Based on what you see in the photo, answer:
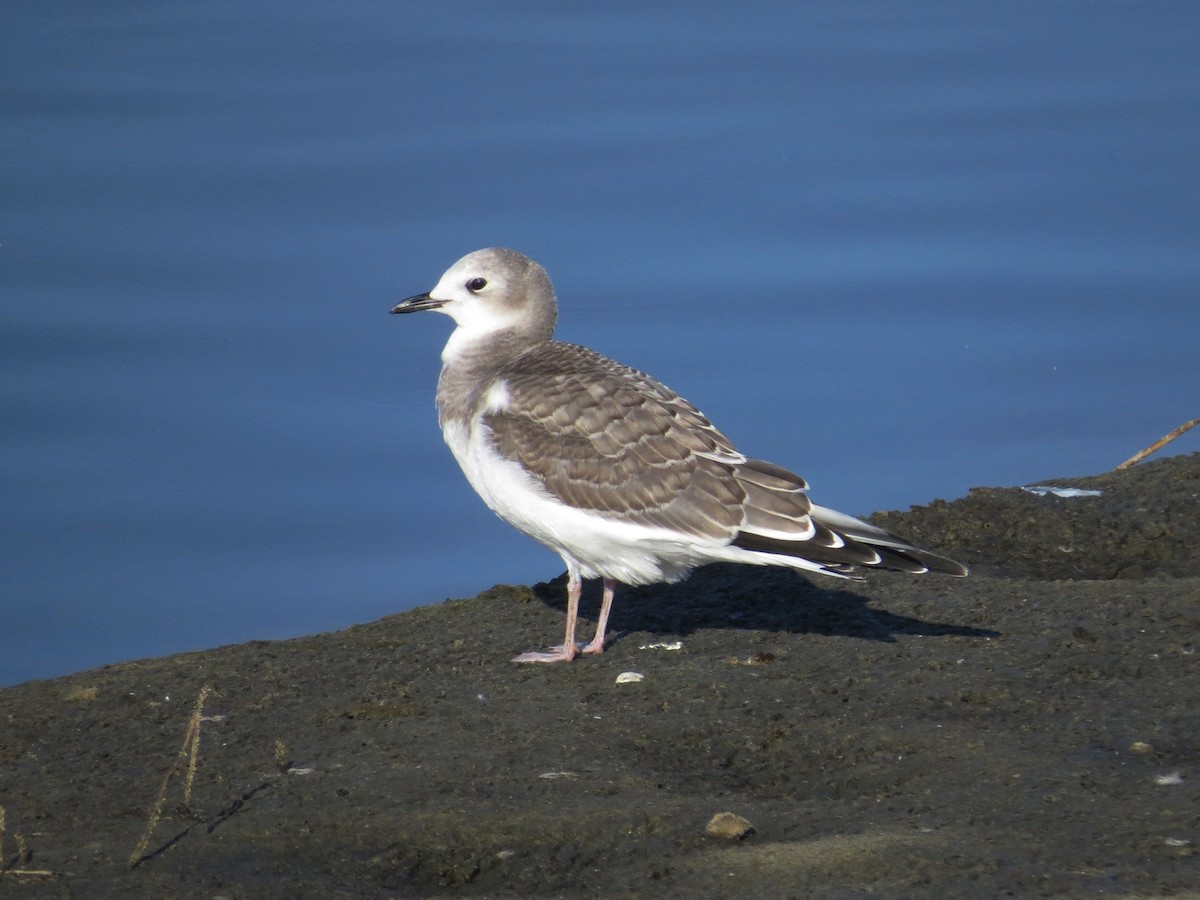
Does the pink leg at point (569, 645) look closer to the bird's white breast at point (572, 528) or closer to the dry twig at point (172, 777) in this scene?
the bird's white breast at point (572, 528)

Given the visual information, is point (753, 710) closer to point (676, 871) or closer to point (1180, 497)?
point (676, 871)

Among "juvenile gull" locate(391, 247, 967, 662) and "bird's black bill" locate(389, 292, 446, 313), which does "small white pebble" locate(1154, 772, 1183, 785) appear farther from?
"bird's black bill" locate(389, 292, 446, 313)

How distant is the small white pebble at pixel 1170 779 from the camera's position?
14.5 feet

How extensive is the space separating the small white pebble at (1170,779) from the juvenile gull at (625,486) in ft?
4.26

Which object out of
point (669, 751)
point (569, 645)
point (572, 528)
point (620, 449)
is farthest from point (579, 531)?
point (669, 751)

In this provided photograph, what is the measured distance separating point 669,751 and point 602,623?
4.43 ft

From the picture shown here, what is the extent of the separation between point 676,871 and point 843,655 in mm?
1982

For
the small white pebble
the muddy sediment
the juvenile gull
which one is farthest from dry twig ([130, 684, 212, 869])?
the small white pebble

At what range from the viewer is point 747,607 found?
6699 mm

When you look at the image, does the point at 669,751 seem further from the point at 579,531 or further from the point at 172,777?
the point at 172,777

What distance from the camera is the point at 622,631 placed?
6.59 m

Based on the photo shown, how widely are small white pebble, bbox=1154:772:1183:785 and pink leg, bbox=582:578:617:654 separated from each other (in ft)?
7.86

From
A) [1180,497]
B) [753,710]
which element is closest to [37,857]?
[753,710]

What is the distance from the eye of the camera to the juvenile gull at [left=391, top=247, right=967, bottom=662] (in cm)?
584
